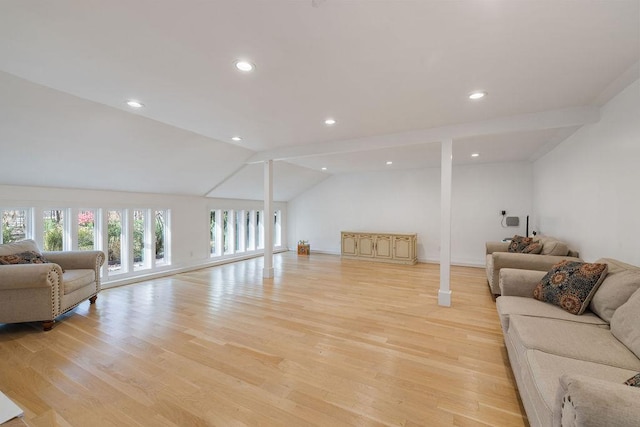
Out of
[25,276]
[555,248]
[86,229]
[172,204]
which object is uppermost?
[172,204]

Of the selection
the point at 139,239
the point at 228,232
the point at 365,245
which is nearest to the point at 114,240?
the point at 139,239

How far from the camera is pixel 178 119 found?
3.45m

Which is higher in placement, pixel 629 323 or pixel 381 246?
pixel 629 323

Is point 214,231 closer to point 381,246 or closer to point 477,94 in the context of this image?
point 381,246

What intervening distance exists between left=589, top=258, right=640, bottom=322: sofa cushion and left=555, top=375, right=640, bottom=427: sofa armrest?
140 cm

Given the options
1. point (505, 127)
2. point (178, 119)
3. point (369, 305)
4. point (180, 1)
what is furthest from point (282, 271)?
point (180, 1)

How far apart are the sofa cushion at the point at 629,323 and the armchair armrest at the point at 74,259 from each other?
5.25 meters

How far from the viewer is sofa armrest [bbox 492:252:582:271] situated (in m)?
3.25

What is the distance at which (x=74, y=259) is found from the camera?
11.8ft

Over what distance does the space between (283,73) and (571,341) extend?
2757 millimetres

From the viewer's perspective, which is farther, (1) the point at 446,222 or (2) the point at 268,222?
(2) the point at 268,222

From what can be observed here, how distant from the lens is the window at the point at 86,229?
4434mm

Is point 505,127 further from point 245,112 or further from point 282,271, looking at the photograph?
point 282,271

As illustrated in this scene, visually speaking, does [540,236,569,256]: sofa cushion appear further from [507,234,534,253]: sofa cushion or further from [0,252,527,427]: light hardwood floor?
[0,252,527,427]: light hardwood floor
